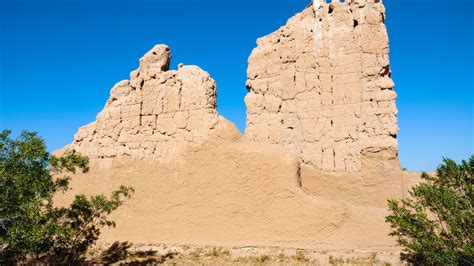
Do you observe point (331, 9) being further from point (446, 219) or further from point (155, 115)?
point (446, 219)

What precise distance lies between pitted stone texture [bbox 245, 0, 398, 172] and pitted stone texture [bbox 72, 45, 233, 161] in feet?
11.5

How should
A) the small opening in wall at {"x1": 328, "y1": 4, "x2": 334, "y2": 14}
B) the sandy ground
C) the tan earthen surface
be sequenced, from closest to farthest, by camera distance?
the sandy ground, the tan earthen surface, the small opening in wall at {"x1": 328, "y1": 4, "x2": 334, "y2": 14}

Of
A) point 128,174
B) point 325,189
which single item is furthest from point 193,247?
point 325,189

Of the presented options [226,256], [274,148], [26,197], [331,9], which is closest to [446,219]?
[274,148]

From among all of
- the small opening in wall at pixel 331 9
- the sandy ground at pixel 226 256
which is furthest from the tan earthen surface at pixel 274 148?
the sandy ground at pixel 226 256

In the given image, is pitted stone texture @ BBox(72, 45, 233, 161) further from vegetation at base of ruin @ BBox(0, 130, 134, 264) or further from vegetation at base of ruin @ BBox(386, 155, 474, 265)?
vegetation at base of ruin @ BBox(386, 155, 474, 265)

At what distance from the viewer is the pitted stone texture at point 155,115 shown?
18047 mm

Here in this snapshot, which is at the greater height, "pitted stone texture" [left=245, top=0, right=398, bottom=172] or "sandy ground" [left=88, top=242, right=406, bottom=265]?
"pitted stone texture" [left=245, top=0, right=398, bottom=172]

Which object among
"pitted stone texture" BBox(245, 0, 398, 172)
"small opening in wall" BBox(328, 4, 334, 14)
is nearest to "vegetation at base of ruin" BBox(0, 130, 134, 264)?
"pitted stone texture" BBox(245, 0, 398, 172)

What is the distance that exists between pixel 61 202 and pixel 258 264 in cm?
994

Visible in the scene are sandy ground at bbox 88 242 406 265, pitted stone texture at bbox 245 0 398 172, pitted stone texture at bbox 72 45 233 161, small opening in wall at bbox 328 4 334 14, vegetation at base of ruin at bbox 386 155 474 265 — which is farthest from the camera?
small opening in wall at bbox 328 4 334 14

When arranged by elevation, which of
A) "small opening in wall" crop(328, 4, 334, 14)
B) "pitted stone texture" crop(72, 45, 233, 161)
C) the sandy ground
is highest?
"small opening in wall" crop(328, 4, 334, 14)

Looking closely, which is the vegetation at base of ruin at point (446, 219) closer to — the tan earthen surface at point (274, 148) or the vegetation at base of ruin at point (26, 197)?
the tan earthen surface at point (274, 148)

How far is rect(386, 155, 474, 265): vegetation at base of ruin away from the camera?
40.5ft
